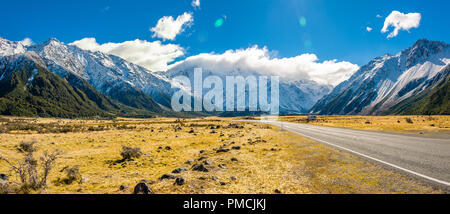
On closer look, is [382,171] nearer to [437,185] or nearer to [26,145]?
[437,185]

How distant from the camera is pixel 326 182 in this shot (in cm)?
870

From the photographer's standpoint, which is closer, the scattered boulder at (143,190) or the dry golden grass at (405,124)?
the scattered boulder at (143,190)

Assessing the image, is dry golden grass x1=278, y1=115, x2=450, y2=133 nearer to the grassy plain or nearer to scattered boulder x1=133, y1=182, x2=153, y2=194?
the grassy plain

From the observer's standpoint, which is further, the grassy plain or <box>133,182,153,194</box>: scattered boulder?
the grassy plain

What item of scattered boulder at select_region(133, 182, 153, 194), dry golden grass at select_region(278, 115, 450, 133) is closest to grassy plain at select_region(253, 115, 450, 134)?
dry golden grass at select_region(278, 115, 450, 133)

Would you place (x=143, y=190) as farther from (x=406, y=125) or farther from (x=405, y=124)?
(x=405, y=124)

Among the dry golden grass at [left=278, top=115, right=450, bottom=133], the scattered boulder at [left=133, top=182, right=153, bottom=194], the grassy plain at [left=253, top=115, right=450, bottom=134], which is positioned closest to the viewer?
the scattered boulder at [left=133, top=182, right=153, bottom=194]

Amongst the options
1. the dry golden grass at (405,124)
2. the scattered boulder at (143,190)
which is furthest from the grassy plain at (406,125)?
the scattered boulder at (143,190)

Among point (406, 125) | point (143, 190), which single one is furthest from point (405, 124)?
point (143, 190)

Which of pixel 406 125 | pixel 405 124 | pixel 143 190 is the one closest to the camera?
pixel 143 190

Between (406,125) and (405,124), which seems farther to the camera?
(405,124)

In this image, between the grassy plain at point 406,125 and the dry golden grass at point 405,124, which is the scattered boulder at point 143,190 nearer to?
the grassy plain at point 406,125

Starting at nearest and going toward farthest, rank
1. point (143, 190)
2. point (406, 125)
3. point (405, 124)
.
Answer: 1. point (143, 190)
2. point (406, 125)
3. point (405, 124)

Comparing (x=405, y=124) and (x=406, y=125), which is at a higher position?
(x=406, y=125)
